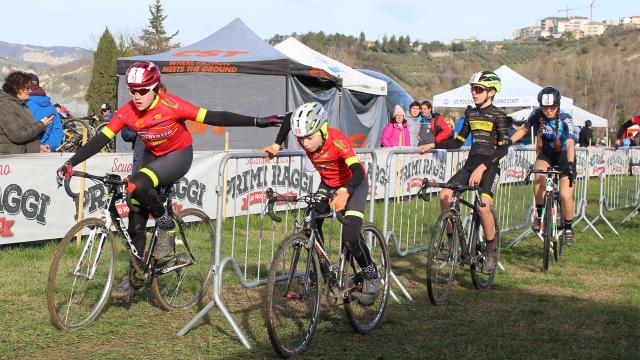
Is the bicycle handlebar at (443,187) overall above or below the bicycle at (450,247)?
above

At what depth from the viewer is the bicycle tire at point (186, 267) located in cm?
649

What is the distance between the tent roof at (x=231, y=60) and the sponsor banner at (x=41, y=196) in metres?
6.57

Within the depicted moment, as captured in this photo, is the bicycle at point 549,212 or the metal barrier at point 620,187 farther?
the metal barrier at point 620,187

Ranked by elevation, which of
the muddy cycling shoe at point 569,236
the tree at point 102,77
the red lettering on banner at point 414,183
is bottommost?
the muddy cycling shoe at point 569,236

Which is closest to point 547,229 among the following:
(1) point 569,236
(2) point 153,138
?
(1) point 569,236

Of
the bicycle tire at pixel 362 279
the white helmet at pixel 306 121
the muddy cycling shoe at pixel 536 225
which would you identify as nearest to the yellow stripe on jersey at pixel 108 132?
the white helmet at pixel 306 121

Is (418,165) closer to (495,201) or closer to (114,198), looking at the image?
(495,201)

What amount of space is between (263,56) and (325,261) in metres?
11.5

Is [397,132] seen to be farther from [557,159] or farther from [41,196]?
[41,196]

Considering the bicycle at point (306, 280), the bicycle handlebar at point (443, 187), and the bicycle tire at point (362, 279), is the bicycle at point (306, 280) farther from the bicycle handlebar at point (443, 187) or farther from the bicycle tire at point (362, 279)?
the bicycle handlebar at point (443, 187)

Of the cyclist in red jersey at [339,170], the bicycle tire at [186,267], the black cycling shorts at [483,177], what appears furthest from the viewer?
the black cycling shorts at [483,177]

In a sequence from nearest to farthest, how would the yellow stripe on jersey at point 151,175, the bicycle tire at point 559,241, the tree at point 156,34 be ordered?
the yellow stripe on jersey at point 151,175 → the bicycle tire at point 559,241 → the tree at point 156,34

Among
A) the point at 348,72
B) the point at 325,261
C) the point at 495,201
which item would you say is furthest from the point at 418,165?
the point at 348,72

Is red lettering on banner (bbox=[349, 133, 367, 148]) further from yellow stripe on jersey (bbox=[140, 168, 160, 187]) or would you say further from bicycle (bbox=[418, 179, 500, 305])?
yellow stripe on jersey (bbox=[140, 168, 160, 187])
